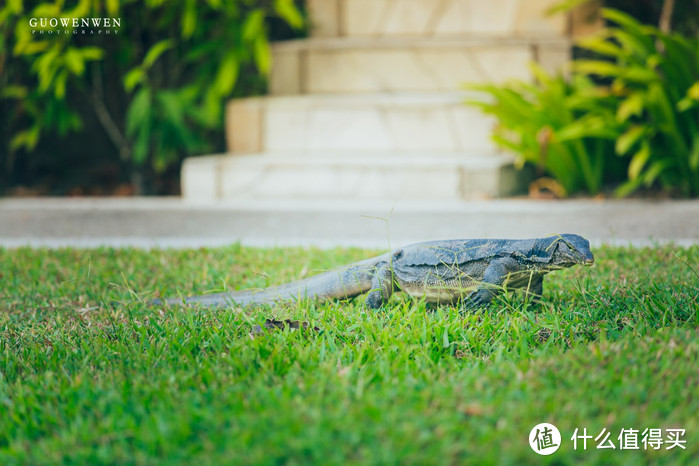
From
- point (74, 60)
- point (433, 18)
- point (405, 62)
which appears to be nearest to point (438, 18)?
point (433, 18)

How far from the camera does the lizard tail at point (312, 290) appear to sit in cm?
294

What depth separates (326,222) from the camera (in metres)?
5.45

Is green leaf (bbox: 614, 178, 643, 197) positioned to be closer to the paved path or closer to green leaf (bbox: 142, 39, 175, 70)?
the paved path

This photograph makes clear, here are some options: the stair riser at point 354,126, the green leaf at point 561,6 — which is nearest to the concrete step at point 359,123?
the stair riser at point 354,126

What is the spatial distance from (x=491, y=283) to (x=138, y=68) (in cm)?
520

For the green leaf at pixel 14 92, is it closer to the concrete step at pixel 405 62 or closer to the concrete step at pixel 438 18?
the concrete step at pixel 405 62

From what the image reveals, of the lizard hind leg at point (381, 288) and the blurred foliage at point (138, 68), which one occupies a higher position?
the blurred foliage at point (138, 68)

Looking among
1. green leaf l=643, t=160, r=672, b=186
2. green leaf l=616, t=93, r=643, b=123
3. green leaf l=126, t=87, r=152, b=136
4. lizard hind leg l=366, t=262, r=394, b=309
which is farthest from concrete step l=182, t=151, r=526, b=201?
lizard hind leg l=366, t=262, r=394, b=309

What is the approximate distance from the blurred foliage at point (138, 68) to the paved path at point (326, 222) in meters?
1.00

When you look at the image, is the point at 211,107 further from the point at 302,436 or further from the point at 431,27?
the point at 302,436

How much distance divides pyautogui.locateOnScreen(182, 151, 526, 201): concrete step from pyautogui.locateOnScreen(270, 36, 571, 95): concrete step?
1.04 meters

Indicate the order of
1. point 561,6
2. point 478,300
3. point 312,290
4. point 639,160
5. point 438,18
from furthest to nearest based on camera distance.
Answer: point 438,18 < point 561,6 < point 639,160 < point 312,290 < point 478,300

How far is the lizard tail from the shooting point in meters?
2.94

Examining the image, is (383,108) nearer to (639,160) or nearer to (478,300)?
(639,160)
